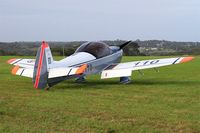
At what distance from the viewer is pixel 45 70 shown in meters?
12.3

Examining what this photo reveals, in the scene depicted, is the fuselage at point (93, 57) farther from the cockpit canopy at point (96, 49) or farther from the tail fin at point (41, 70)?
the tail fin at point (41, 70)

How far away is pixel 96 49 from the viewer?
50.3 ft

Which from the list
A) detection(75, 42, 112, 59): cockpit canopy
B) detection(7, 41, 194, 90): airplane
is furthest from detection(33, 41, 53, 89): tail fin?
detection(75, 42, 112, 59): cockpit canopy

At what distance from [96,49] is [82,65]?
1.98 meters

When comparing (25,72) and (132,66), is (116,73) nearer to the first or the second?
(132,66)

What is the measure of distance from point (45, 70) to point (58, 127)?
5.99 m

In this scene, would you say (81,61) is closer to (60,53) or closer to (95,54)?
(95,54)

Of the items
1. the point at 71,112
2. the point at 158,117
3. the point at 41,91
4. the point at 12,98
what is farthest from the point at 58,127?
the point at 41,91

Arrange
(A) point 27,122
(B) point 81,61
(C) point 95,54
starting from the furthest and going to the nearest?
(C) point 95,54
(B) point 81,61
(A) point 27,122

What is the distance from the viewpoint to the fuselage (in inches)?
529

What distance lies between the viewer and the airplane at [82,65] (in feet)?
40.5

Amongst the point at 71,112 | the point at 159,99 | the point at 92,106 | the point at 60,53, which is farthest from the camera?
the point at 60,53

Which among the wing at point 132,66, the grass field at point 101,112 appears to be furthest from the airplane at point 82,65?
the grass field at point 101,112

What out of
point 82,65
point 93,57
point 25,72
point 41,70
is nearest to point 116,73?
point 93,57
